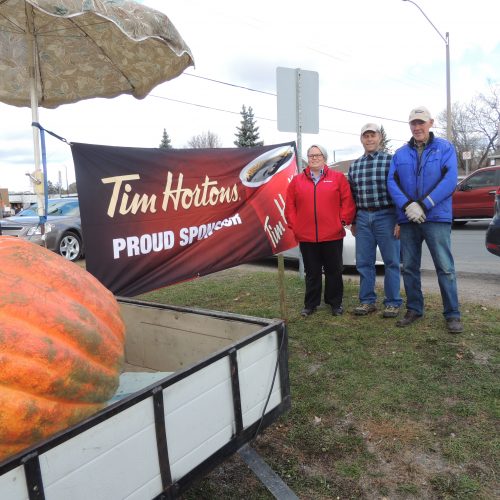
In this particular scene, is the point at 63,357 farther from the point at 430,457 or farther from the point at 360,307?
the point at 360,307

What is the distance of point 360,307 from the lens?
5016 mm

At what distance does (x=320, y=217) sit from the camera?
15.9 feet

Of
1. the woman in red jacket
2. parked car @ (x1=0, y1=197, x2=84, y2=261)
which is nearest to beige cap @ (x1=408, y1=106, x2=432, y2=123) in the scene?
the woman in red jacket

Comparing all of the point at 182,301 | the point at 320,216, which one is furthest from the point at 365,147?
the point at 182,301

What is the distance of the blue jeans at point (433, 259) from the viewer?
428 centimetres

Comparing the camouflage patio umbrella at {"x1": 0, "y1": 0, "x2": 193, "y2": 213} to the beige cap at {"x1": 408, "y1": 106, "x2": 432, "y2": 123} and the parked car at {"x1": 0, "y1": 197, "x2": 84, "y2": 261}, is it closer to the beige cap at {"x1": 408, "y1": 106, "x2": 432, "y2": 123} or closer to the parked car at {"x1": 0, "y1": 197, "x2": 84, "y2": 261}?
the beige cap at {"x1": 408, "y1": 106, "x2": 432, "y2": 123}

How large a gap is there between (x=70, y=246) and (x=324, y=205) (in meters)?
7.61

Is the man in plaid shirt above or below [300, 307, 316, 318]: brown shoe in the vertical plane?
above

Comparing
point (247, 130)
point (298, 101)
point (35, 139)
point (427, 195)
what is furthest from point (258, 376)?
point (247, 130)

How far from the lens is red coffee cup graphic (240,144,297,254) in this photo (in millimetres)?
5070

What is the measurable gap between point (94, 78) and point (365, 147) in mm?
3104

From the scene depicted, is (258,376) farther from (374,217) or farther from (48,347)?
(374,217)

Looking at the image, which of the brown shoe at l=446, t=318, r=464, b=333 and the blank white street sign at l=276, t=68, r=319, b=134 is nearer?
the brown shoe at l=446, t=318, r=464, b=333

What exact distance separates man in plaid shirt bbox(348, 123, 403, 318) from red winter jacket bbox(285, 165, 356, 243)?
130 mm
